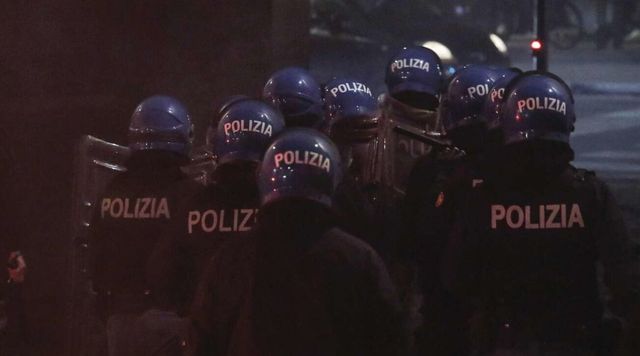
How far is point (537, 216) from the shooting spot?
4496 mm

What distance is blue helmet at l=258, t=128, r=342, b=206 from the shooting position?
3910 mm

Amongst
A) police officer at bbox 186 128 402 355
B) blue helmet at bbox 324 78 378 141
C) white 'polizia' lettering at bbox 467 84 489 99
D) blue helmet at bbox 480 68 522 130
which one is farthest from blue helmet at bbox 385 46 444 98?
police officer at bbox 186 128 402 355

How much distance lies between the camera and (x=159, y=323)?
529 centimetres

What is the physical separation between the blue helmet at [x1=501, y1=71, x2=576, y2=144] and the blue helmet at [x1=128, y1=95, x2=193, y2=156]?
5.45 ft

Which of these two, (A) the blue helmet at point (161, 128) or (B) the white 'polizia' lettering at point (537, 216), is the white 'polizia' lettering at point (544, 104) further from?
(A) the blue helmet at point (161, 128)

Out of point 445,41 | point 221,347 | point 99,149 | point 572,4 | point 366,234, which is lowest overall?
point 221,347

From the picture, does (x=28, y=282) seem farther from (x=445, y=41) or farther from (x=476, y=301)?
(x=445, y=41)

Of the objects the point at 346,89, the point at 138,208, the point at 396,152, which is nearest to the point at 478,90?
the point at 396,152

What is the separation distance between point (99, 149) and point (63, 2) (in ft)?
9.79

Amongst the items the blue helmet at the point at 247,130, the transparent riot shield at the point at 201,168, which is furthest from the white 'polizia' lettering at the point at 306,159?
the transparent riot shield at the point at 201,168

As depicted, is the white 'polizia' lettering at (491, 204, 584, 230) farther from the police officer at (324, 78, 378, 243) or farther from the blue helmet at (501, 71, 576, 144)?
the police officer at (324, 78, 378, 243)

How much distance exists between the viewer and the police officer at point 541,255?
444 centimetres

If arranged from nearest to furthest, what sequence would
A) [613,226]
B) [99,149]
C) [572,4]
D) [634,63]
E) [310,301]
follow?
[310,301]
[613,226]
[99,149]
[634,63]
[572,4]

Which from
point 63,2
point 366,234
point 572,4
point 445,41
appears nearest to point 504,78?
point 366,234
